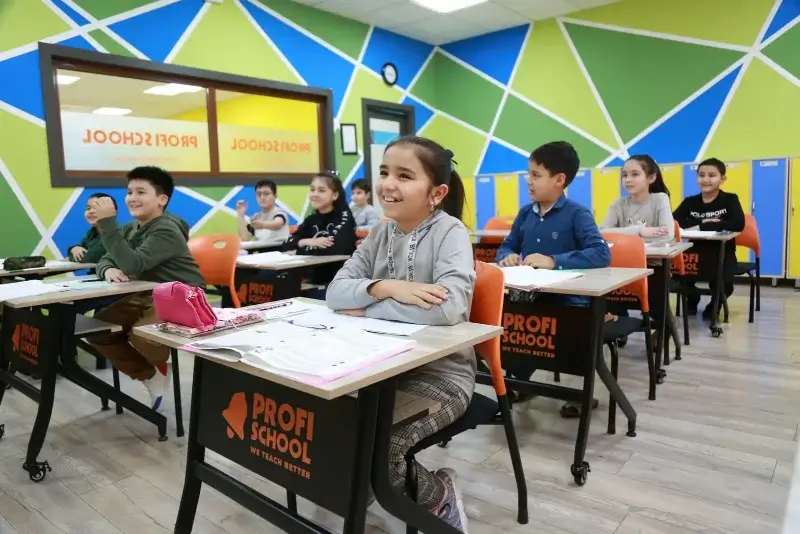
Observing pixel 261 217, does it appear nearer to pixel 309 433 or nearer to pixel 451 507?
pixel 451 507

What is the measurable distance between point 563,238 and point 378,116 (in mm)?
5252

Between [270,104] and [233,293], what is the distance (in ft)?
11.6

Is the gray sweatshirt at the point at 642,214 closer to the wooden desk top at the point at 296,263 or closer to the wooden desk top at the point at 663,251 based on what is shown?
the wooden desk top at the point at 663,251

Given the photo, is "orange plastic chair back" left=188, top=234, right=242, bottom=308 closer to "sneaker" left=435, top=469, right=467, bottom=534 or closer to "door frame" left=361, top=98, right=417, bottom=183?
"sneaker" left=435, top=469, right=467, bottom=534

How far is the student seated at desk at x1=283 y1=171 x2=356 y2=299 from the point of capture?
355 centimetres

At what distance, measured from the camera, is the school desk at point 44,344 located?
2048mm

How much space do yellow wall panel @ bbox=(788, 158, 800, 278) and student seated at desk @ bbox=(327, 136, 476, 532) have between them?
5.07 metres

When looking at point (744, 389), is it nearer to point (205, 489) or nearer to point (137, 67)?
point (205, 489)

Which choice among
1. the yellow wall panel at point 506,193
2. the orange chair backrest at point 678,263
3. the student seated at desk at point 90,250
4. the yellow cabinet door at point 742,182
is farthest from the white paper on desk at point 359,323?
the yellow wall panel at point 506,193

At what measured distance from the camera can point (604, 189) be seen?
6277 mm

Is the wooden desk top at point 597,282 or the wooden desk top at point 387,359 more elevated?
the wooden desk top at point 597,282

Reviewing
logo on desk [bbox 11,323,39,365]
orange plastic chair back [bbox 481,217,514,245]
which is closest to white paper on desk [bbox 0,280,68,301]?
logo on desk [bbox 11,323,39,365]

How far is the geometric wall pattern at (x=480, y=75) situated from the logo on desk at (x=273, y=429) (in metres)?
3.86

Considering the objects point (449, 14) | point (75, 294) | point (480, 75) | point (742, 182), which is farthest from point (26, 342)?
point (480, 75)
